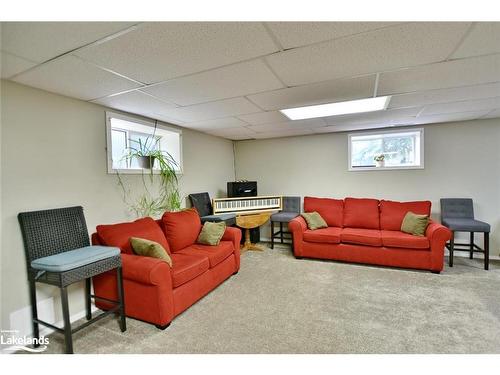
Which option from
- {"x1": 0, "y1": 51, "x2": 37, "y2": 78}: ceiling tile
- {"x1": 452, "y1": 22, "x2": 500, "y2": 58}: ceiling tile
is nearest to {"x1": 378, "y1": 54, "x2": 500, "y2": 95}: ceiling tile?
{"x1": 452, "y1": 22, "x2": 500, "y2": 58}: ceiling tile

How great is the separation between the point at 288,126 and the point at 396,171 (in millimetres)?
2047

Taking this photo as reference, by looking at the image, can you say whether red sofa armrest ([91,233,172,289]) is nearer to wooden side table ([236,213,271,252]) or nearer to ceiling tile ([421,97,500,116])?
wooden side table ([236,213,271,252])

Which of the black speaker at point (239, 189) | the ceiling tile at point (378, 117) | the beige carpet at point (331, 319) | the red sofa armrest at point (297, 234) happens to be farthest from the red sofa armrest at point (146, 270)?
the ceiling tile at point (378, 117)

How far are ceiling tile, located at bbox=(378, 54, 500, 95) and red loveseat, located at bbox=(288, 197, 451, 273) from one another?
188 cm

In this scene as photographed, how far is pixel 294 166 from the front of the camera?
492 centimetres

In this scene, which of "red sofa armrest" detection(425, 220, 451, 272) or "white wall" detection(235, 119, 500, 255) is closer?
"red sofa armrest" detection(425, 220, 451, 272)

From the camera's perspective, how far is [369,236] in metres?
3.48

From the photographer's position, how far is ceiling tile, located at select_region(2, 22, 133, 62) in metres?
1.22

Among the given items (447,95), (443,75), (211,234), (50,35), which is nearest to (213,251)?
(211,234)

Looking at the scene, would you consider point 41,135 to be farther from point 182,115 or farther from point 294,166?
point 294,166

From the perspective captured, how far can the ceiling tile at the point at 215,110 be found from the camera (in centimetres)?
265

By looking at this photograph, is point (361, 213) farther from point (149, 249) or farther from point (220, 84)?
point (149, 249)

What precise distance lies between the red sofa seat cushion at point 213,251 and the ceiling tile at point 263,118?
1.69 metres
